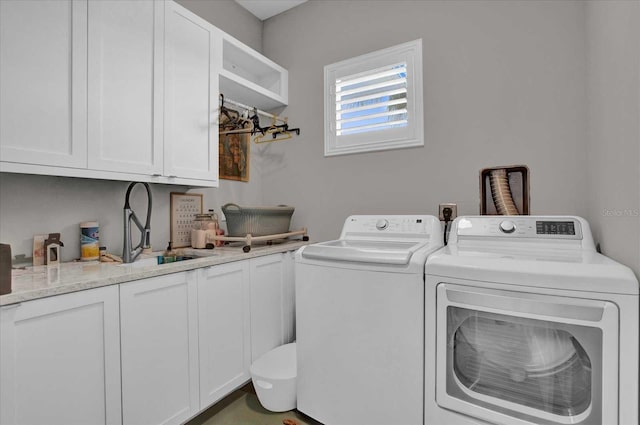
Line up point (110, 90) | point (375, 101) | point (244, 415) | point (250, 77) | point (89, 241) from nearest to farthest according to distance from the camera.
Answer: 1. point (110, 90)
2. point (89, 241)
3. point (244, 415)
4. point (375, 101)
5. point (250, 77)

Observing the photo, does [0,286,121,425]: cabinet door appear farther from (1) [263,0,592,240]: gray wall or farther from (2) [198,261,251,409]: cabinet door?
(1) [263,0,592,240]: gray wall

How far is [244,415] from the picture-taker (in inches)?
74.6

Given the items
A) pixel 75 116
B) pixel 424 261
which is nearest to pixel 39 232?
pixel 75 116

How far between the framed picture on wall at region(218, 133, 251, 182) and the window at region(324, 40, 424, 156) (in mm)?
759

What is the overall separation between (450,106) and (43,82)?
232 cm

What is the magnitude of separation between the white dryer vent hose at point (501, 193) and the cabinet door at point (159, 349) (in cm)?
179

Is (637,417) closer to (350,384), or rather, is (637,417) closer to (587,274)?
(587,274)

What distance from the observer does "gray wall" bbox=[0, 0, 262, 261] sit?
1549 millimetres

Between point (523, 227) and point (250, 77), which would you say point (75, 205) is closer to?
point (250, 77)

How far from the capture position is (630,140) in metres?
1.13

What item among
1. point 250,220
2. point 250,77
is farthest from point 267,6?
point 250,220

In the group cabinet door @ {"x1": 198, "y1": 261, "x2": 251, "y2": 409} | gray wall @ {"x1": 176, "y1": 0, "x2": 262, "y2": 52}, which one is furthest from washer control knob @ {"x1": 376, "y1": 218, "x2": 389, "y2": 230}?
gray wall @ {"x1": 176, "y1": 0, "x2": 262, "y2": 52}

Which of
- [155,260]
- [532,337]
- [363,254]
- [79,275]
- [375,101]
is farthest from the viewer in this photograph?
[375,101]

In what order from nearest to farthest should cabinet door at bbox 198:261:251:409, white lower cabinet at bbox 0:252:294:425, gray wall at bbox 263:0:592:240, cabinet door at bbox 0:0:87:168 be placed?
white lower cabinet at bbox 0:252:294:425, cabinet door at bbox 0:0:87:168, cabinet door at bbox 198:261:251:409, gray wall at bbox 263:0:592:240
